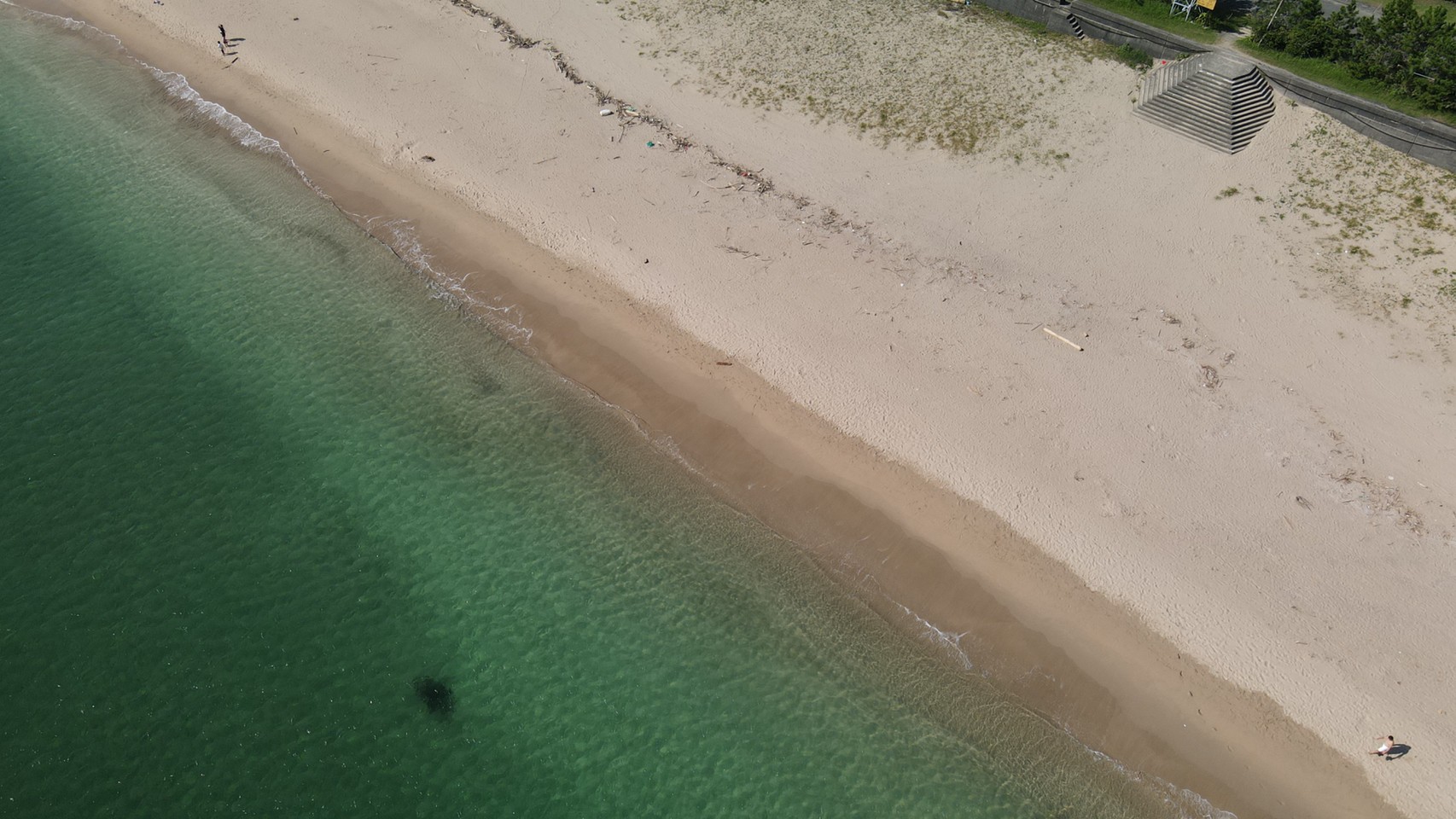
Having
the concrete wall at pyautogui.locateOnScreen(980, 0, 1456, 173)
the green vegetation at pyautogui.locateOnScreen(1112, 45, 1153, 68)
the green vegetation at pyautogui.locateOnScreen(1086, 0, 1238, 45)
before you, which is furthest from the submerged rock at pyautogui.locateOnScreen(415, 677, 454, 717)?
the green vegetation at pyautogui.locateOnScreen(1086, 0, 1238, 45)

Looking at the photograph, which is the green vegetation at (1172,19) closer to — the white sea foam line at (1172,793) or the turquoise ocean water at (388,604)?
the turquoise ocean water at (388,604)

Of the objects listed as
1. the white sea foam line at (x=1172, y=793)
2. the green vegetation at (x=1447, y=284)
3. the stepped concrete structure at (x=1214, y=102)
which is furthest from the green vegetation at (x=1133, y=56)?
the white sea foam line at (x=1172, y=793)

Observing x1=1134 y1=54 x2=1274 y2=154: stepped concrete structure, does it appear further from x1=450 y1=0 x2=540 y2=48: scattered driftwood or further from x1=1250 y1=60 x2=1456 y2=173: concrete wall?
x1=450 y1=0 x2=540 y2=48: scattered driftwood

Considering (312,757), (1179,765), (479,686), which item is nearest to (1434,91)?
(1179,765)

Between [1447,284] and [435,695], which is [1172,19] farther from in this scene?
[435,695]

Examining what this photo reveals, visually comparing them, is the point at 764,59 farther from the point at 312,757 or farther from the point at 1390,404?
the point at 312,757
